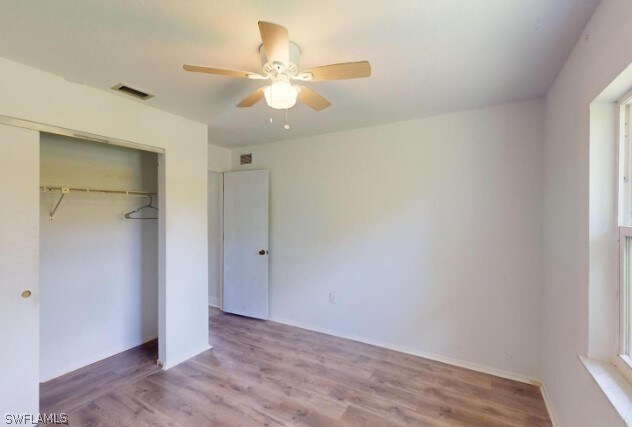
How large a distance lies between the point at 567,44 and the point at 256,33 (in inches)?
65.7

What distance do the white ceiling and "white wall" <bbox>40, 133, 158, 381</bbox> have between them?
1.02 metres

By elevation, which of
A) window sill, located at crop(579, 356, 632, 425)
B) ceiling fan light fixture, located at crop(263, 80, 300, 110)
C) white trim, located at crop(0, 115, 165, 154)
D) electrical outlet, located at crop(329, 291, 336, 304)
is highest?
ceiling fan light fixture, located at crop(263, 80, 300, 110)

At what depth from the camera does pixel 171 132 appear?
8.99ft

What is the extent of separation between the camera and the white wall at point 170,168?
200 cm

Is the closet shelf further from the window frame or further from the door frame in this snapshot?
the window frame

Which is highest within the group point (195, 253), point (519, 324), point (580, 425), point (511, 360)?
point (195, 253)

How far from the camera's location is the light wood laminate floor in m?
2.05

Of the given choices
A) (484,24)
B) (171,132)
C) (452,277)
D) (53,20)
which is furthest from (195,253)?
(484,24)

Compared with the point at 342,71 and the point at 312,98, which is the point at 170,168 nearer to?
the point at 312,98

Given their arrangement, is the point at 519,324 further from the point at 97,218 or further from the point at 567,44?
the point at 97,218

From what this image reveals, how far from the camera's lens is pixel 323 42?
62.9 inches

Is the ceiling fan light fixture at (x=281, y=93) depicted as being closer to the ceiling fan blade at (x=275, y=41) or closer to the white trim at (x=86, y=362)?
the ceiling fan blade at (x=275, y=41)

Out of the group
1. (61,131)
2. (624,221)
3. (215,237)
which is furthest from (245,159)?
(624,221)

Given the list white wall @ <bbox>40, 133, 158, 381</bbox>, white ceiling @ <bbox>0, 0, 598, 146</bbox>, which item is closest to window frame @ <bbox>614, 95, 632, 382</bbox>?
white ceiling @ <bbox>0, 0, 598, 146</bbox>
